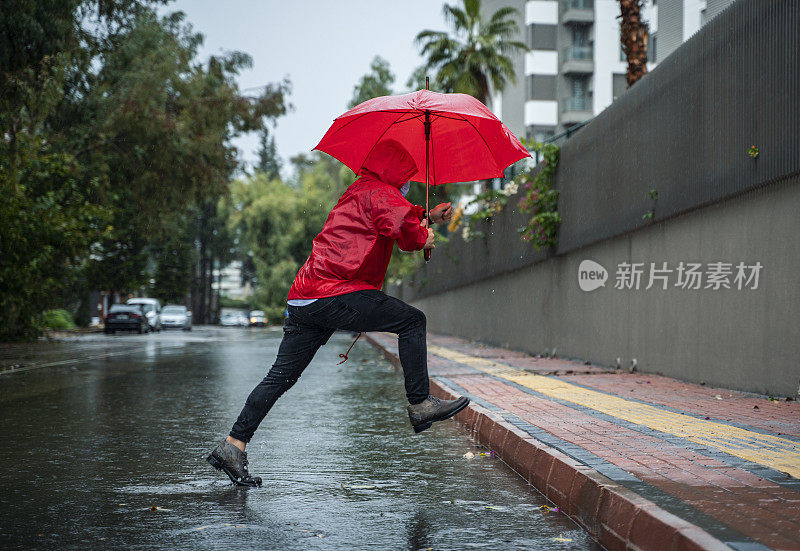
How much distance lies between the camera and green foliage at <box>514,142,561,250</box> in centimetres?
1589

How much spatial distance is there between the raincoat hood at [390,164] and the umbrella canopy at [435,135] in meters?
0.39

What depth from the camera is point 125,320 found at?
43.9 meters

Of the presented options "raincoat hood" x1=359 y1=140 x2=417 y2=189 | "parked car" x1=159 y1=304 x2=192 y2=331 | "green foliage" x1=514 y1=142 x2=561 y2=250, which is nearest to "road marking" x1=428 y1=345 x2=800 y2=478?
"raincoat hood" x1=359 y1=140 x2=417 y2=189

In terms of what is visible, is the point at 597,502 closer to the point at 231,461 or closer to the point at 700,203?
the point at 231,461

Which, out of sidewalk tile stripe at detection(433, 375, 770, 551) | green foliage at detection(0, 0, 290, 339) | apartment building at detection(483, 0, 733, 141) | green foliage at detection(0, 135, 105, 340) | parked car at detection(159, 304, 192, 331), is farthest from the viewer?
parked car at detection(159, 304, 192, 331)

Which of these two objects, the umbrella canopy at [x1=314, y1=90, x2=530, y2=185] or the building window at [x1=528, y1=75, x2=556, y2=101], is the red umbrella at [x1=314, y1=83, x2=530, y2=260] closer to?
the umbrella canopy at [x1=314, y1=90, x2=530, y2=185]

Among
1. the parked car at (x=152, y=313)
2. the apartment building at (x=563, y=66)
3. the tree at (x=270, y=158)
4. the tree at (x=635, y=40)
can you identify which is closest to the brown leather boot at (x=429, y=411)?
the tree at (x=635, y=40)

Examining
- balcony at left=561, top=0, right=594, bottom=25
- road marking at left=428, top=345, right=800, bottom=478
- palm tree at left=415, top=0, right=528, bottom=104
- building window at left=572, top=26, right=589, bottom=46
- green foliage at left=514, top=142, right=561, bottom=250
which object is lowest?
road marking at left=428, top=345, right=800, bottom=478

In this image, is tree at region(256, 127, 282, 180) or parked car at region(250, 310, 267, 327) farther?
tree at region(256, 127, 282, 180)

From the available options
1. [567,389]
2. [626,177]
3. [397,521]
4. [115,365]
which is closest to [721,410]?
[567,389]

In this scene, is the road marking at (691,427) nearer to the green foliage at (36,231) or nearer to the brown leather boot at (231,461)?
the brown leather boot at (231,461)

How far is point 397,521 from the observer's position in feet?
15.1

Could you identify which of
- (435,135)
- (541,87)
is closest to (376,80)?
(541,87)

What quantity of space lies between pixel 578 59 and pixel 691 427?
43749 millimetres
